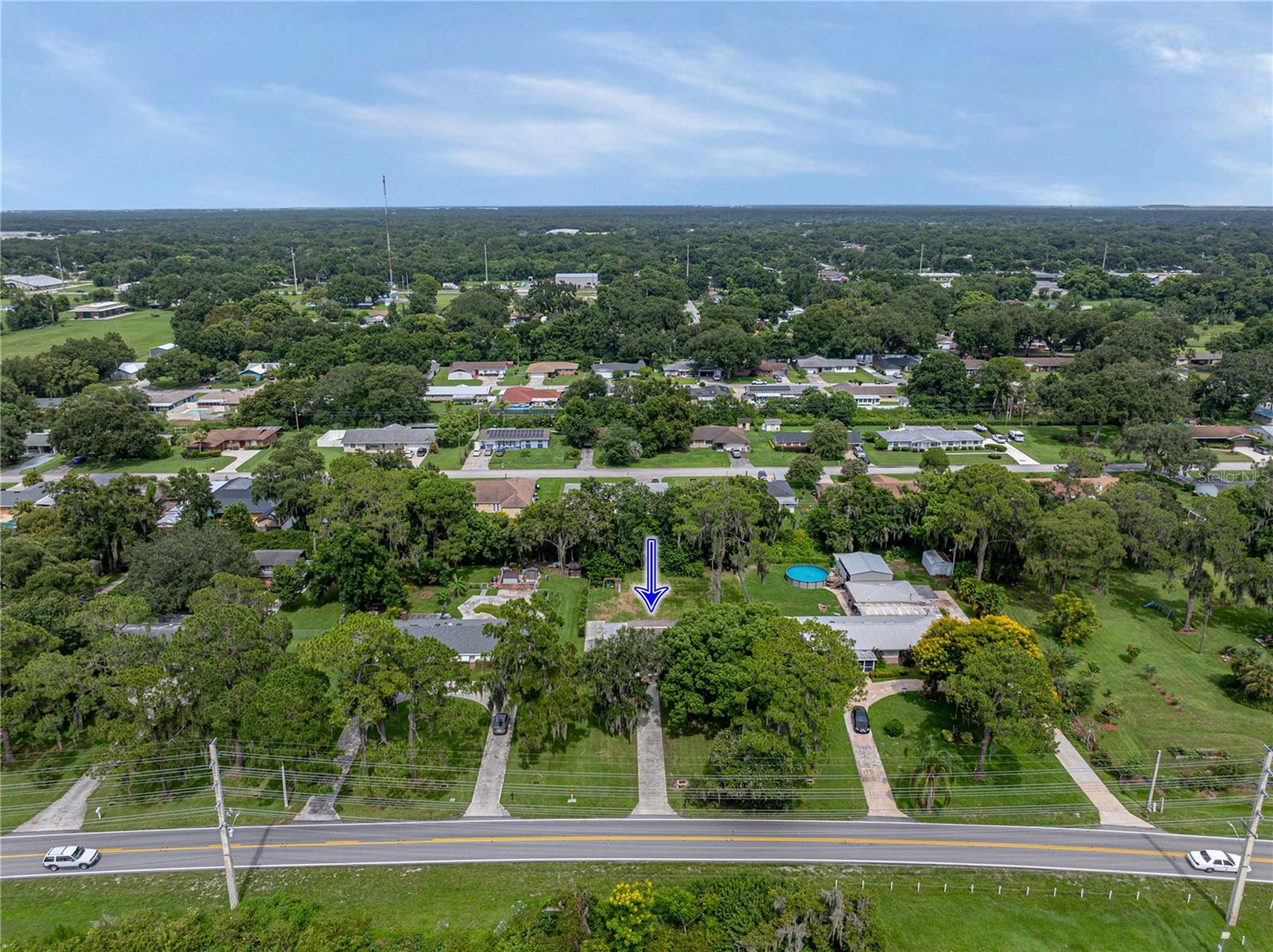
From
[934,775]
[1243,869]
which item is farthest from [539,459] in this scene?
[1243,869]

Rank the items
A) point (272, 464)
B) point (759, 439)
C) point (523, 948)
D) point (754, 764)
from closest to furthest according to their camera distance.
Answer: point (523, 948), point (754, 764), point (272, 464), point (759, 439)

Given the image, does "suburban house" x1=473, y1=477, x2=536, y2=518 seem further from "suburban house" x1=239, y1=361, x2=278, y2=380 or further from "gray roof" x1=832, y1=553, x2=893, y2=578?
"suburban house" x1=239, y1=361, x2=278, y2=380

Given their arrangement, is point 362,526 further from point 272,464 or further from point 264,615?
point 272,464

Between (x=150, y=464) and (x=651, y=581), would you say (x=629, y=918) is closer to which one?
(x=651, y=581)

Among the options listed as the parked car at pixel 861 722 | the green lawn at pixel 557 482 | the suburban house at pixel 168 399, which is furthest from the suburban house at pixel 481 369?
the parked car at pixel 861 722

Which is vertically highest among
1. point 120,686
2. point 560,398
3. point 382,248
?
point 382,248

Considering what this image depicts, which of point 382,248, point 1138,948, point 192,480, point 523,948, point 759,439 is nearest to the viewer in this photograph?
point 523,948

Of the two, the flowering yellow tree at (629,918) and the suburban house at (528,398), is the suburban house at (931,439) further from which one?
the flowering yellow tree at (629,918)

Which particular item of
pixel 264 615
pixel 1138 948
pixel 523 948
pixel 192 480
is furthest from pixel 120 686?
pixel 1138 948

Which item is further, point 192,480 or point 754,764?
point 192,480
